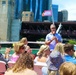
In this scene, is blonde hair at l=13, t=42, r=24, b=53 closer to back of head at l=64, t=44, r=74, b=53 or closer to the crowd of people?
the crowd of people

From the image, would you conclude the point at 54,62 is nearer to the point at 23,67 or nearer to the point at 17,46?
the point at 17,46

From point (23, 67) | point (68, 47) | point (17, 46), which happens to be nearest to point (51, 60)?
point (68, 47)

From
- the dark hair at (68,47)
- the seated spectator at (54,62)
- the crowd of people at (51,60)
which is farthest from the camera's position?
the dark hair at (68,47)

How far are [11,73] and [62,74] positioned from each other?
822mm

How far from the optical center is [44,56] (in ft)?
17.6

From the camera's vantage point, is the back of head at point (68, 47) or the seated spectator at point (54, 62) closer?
the seated spectator at point (54, 62)

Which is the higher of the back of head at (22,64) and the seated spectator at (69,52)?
the back of head at (22,64)

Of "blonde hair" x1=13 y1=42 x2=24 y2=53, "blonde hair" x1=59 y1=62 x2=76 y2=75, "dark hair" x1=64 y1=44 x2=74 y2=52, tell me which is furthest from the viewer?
"blonde hair" x1=13 y1=42 x2=24 y2=53

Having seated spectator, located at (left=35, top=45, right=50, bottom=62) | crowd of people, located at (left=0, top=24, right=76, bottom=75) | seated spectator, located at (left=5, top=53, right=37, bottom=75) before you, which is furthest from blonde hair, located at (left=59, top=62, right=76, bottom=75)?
seated spectator, located at (left=35, top=45, right=50, bottom=62)

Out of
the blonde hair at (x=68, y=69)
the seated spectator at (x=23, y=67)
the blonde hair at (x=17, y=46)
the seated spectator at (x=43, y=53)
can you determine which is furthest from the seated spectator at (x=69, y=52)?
the blonde hair at (x=68, y=69)

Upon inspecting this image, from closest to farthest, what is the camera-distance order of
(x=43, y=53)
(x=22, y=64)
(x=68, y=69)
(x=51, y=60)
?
(x=68, y=69) < (x=22, y=64) < (x=51, y=60) < (x=43, y=53)

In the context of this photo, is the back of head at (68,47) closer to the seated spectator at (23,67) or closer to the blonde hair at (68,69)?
the seated spectator at (23,67)

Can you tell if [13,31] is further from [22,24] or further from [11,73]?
[11,73]

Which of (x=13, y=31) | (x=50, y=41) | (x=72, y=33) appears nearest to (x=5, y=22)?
(x=13, y=31)
